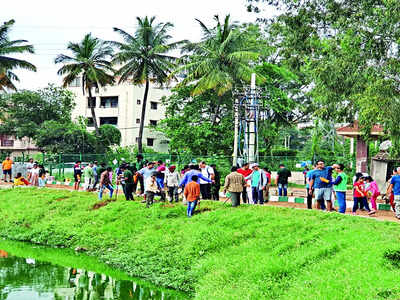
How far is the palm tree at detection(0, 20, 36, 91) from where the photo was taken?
3281 cm

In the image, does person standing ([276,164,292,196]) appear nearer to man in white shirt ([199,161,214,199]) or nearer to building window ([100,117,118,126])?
man in white shirt ([199,161,214,199])

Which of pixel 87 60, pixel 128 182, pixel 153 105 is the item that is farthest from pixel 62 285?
pixel 153 105

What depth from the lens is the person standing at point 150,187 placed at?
659 inches

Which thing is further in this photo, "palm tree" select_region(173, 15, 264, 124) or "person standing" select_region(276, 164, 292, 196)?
"palm tree" select_region(173, 15, 264, 124)

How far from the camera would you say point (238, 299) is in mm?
9156

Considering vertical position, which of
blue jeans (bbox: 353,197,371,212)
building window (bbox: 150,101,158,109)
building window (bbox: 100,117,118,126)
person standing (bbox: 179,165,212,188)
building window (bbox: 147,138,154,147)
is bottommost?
blue jeans (bbox: 353,197,371,212)

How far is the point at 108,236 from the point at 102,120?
114 ft

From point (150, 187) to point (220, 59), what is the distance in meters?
14.8

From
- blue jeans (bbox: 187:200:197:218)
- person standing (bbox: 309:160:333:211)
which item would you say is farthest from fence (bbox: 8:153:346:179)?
person standing (bbox: 309:160:333:211)

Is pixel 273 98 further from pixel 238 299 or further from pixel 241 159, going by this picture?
pixel 238 299

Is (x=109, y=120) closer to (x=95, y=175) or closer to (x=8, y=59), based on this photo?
(x=8, y=59)

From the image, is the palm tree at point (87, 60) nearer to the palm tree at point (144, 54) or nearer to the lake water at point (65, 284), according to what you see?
the palm tree at point (144, 54)

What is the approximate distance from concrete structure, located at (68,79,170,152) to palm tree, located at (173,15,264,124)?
17.3m

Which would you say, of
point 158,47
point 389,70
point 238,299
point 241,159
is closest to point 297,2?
point 389,70
